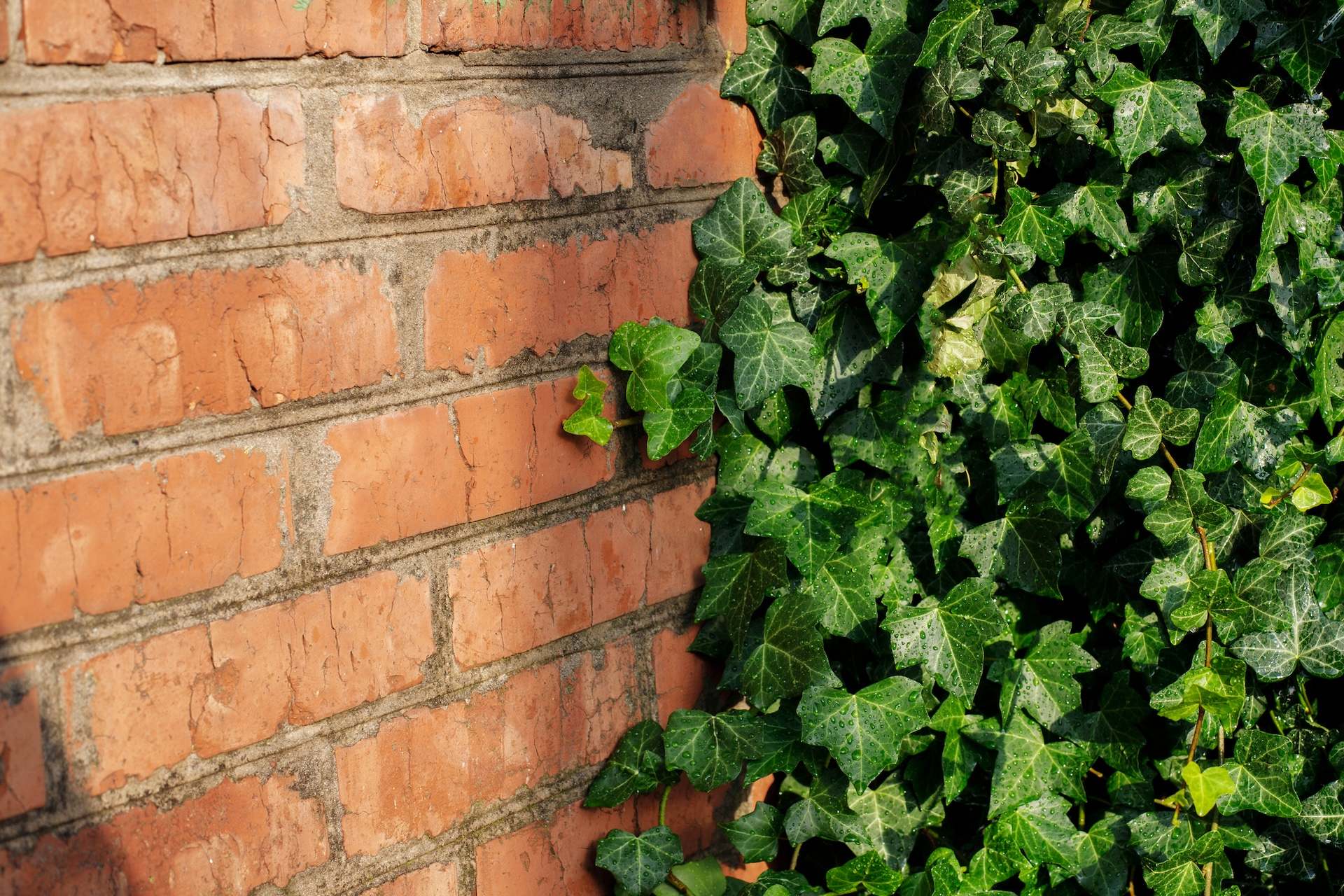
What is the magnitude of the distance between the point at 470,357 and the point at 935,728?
648 mm

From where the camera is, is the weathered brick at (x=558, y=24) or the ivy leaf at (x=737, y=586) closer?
the weathered brick at (x=558, y=24)

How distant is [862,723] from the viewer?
1149 millimetres

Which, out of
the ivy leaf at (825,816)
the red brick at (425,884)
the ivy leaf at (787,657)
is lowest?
the ivy leaf at (825,816)

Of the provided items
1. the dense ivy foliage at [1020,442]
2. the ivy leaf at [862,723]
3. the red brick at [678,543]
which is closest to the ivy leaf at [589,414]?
the dense ivy foliage at [1020,442]

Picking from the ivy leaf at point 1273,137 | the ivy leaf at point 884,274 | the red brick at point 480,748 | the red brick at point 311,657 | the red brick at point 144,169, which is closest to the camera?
the red brick at point 144,169

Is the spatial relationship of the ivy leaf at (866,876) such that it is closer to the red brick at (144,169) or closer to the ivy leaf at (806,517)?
the ivy leaf at (806,517)

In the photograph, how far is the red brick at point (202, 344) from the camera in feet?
2.48

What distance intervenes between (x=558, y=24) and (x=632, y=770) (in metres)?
0.74

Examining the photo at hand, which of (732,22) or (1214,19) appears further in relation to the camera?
(732,22)

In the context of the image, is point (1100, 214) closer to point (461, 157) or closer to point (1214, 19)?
point (1214, 19)

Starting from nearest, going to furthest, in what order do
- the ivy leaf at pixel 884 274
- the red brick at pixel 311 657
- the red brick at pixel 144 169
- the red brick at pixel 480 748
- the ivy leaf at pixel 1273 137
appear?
1. the red brick at pixel 144 169
2. the red brick at pixel 311 657
3. the red brick at pixel 480 748
4. the ivy leaf at pixel 1273 137
5. the ivy leaf at pixel 884 274

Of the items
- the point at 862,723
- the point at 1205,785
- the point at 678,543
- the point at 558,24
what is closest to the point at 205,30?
the point at 558,24

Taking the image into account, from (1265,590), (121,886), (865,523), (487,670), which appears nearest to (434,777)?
(487,670)

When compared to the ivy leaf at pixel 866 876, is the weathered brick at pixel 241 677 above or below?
above
